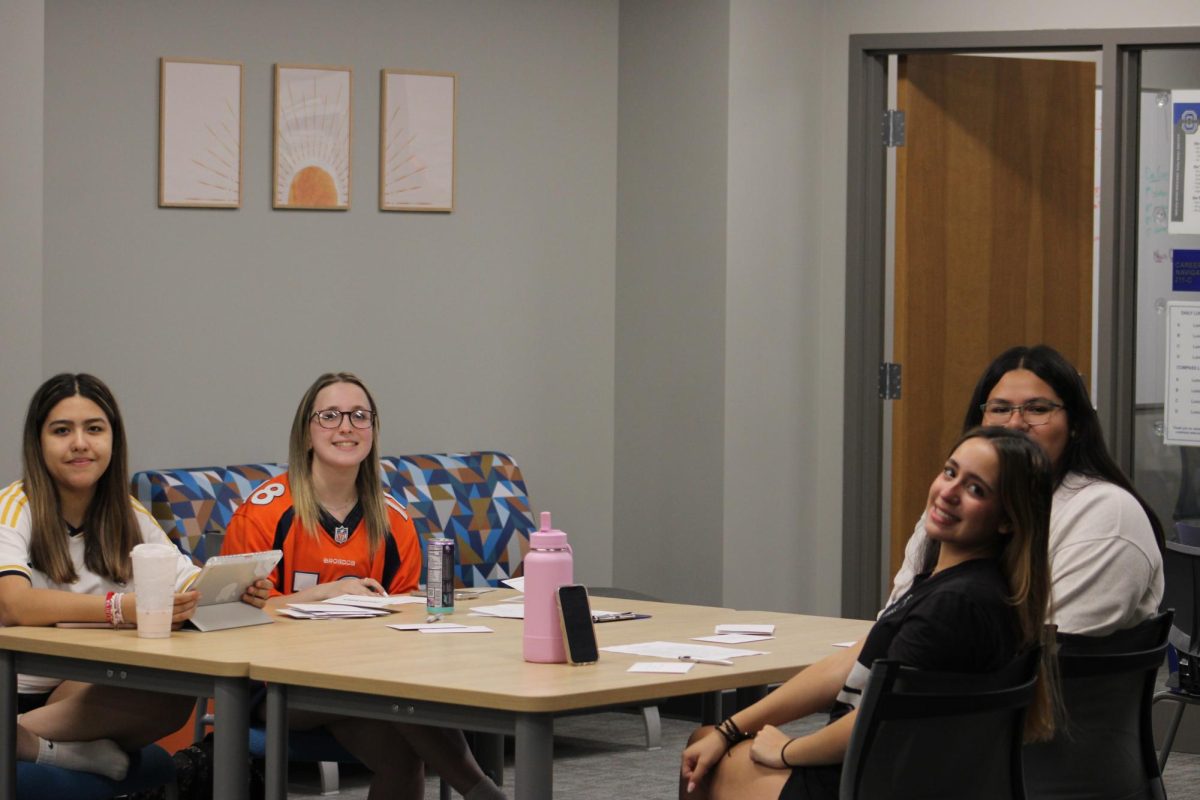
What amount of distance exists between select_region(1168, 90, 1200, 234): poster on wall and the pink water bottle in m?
3.42

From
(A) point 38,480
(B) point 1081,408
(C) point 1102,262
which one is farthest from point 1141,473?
(A) point 38,480

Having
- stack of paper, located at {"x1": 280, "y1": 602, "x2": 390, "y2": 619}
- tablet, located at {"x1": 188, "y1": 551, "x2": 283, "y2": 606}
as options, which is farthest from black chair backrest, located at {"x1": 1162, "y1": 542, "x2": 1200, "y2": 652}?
tablet, located at {"x1": 188, "y1": 551, "x2": 283, "y2": 606}

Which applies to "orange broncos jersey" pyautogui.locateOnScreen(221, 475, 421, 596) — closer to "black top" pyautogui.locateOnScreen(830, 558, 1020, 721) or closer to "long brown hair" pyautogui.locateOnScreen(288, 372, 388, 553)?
"long brown hair" pyautogui.locateOnScreen(288, 372, 388, 553)

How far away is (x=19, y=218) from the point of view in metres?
4.85

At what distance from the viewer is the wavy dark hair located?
141 inches

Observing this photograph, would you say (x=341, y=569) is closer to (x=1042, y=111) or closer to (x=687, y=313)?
(x=687, y=313)

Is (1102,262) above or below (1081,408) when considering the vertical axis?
above

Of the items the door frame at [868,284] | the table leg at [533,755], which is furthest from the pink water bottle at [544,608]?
the door frame at [868,284]

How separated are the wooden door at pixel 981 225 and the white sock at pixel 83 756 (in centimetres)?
348

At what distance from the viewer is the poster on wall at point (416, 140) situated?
6.03 meters

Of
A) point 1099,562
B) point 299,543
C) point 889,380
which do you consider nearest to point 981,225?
point 889,380

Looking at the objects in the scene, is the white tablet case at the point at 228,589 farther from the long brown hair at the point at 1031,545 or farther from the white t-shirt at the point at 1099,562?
the long brown hair at the point at 1031,545

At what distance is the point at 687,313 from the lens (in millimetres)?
6379

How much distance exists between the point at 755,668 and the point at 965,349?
3274 millimetres
